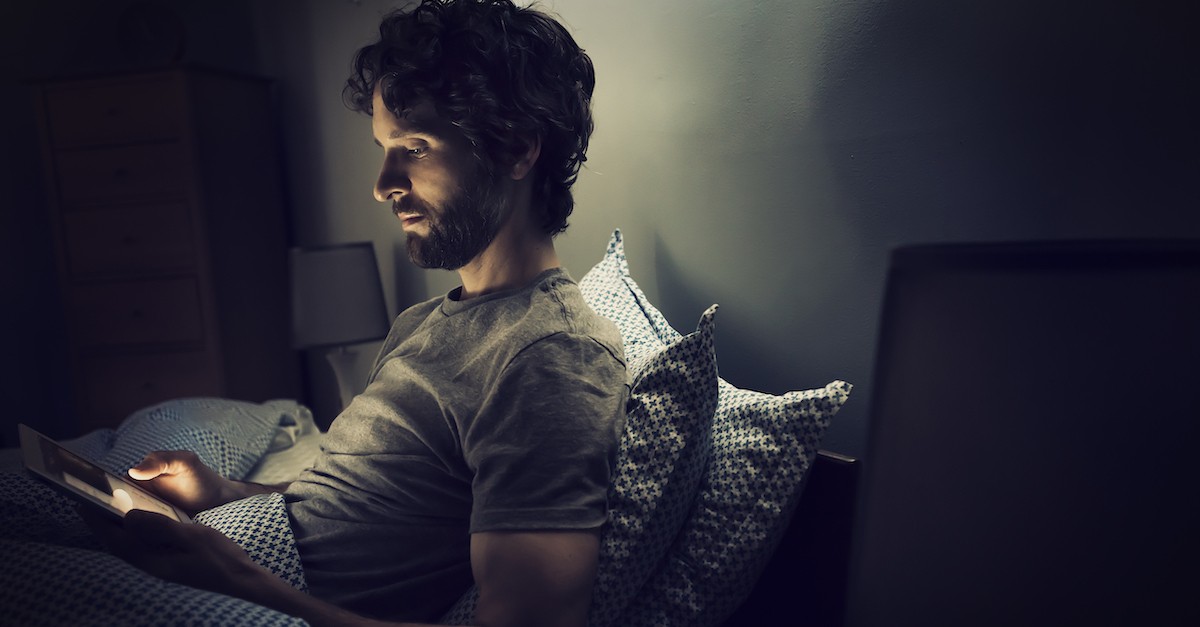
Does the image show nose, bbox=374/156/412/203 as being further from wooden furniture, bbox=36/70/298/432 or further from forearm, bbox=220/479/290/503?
wooden furniture, bbox=36/70/298/432

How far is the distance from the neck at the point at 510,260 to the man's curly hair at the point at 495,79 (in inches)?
1.6

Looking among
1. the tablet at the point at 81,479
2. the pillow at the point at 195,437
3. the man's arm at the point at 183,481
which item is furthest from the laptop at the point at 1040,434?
the pillow at the point at 195,437

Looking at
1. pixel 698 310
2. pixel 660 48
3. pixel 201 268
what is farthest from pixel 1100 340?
pixel 201 268

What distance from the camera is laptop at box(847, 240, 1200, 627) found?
0.93 ft

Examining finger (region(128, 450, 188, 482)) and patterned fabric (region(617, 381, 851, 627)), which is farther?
finger (region(128, 450, 188, 482))

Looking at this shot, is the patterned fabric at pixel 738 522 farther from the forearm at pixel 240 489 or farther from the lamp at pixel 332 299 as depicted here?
the lamp at pixel 332 299

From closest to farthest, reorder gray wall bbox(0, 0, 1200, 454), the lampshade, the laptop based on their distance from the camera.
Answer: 1. the laptop
2. gray wall bbox(0, 0, 1200, 454)
3. the lampshade

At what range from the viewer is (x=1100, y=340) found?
29 centimetres

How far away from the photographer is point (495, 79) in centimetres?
113

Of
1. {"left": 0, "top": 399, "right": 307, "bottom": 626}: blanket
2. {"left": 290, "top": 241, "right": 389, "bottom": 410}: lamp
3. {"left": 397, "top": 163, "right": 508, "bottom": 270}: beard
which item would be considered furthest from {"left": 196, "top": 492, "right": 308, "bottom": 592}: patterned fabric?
{"left": 290, "top": 241, "right": 389, "bottom": 410}: lamp

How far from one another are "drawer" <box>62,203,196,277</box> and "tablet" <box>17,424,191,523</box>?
1.86m

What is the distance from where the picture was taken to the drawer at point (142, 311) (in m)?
2.65

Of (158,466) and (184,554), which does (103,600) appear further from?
(158,466)

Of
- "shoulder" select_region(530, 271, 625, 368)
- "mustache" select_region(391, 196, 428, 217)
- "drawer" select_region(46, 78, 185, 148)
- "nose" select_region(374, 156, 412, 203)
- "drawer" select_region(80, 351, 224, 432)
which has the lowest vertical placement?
"drawer" select_region(80, 351, 224, 432)
